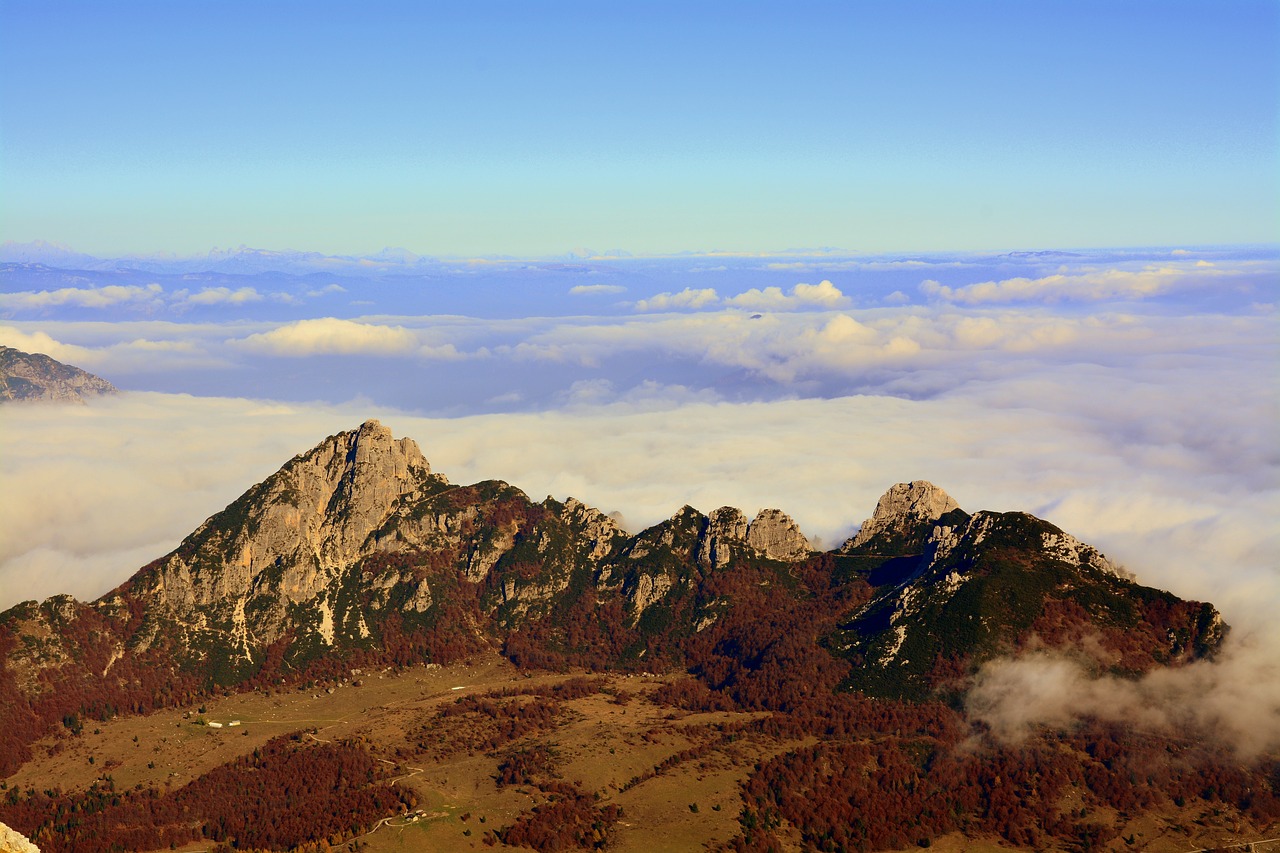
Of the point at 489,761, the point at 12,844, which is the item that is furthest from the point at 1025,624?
the point at 12,844

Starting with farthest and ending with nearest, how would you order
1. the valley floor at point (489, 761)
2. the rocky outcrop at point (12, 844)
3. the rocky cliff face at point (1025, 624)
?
the rocky cliff face at point (1025, 624), the valley floor at point (489, 761), the rocky outcrop at point (12, 844)

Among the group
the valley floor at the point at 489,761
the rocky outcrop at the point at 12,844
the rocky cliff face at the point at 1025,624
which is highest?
the rocky outcrop at the point at 12,844

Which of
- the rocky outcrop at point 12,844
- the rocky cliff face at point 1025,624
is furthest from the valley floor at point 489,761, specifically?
the rocky outcrop at point 12,844

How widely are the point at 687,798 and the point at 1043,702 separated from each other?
58377 millimetres

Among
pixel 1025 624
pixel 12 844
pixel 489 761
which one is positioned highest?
pixel 12 844

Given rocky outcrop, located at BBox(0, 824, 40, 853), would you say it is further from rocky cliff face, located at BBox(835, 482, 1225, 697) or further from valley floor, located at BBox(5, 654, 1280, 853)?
rocky cliff face, located at BBox(835, 482, 1225, 697)

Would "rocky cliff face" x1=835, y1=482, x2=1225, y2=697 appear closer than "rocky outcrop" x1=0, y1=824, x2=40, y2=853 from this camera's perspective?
No

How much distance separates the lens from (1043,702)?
174 m

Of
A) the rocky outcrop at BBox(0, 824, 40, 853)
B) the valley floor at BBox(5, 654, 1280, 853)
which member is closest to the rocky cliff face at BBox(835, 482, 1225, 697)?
the valley floor at BBox(5, 654, 1280, 853)

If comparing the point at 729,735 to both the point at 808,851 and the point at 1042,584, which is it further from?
the point at 1042,584

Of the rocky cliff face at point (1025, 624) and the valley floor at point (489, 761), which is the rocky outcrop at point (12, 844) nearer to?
the valley floor at point (489, 761)

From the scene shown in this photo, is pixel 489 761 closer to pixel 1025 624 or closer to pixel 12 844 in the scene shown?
pixel 1025 624

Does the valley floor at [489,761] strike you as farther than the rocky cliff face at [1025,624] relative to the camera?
No

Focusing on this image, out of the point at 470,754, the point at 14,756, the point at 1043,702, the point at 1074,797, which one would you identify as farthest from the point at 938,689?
the point at 14,756
